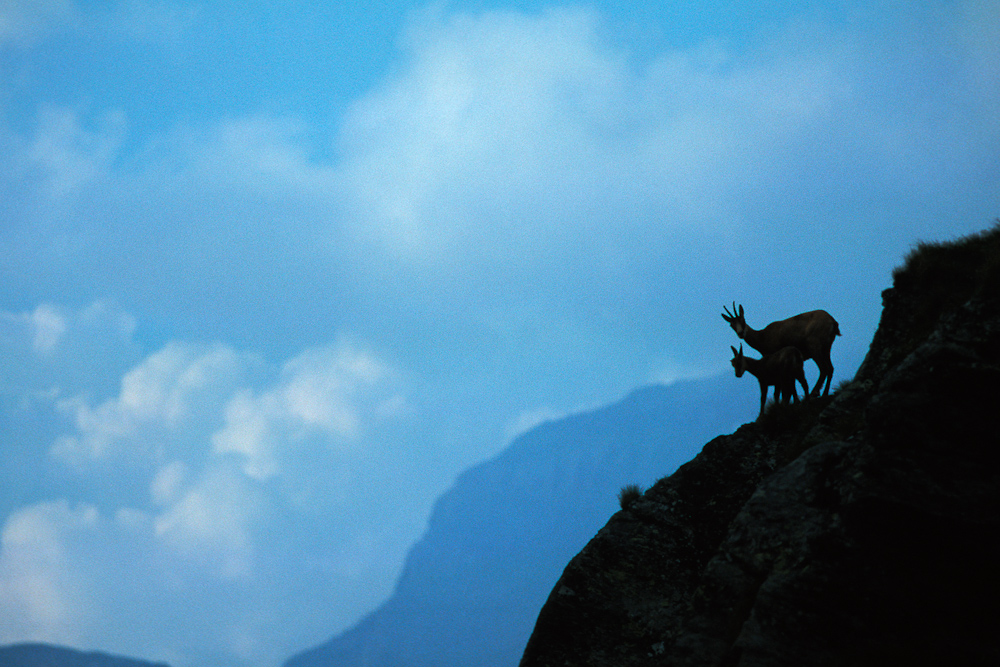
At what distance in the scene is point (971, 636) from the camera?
10359mm

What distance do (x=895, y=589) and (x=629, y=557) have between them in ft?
20.9

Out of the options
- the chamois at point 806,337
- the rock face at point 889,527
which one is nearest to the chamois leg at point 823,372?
the chamois at point 806,337

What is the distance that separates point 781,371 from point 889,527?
27.2 feet

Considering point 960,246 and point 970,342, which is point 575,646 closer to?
Result: point 970,342

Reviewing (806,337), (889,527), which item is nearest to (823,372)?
(806,337)

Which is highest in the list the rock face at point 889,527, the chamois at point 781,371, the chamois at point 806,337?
the chamois at point 806,337

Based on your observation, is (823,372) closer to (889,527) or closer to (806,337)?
(806,337)

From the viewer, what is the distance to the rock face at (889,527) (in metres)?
10.7

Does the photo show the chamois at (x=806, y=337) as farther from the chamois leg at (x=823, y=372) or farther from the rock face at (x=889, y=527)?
the rock face at (x=889, y=527)

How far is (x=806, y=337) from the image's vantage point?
66.1 feet

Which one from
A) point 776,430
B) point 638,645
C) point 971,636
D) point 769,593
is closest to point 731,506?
point 776,430

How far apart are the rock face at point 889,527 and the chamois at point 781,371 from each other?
3.50 metres

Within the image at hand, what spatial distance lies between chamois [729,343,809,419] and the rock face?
3502mm

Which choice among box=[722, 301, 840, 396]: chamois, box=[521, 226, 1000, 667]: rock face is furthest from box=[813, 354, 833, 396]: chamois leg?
box=[521, 226, 1000, 667]: rock face
